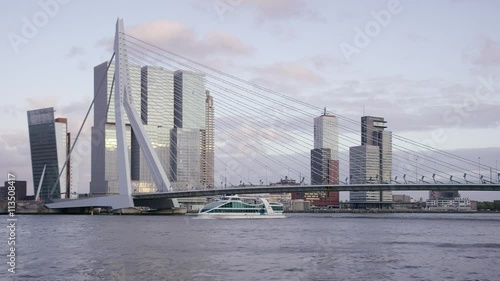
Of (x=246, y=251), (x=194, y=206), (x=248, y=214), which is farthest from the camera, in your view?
(x=194, y=206)

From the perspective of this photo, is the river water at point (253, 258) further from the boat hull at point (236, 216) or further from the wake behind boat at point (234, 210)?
the wake behind boat at point (234, 210)

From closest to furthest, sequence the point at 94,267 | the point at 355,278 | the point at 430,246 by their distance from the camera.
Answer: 1. the point at 355,278
2. the point at 94,267
3. the point at 430,246

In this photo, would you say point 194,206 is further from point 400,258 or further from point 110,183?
point 400,258

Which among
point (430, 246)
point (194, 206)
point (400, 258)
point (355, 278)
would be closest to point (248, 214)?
point (430, 246)

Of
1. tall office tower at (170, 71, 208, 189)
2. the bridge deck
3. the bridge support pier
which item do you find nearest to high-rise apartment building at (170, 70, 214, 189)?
tall office tower at (170, 71, 208, 189)

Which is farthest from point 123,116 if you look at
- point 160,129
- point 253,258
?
point 160,129

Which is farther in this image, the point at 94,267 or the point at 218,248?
the point at 218,248
